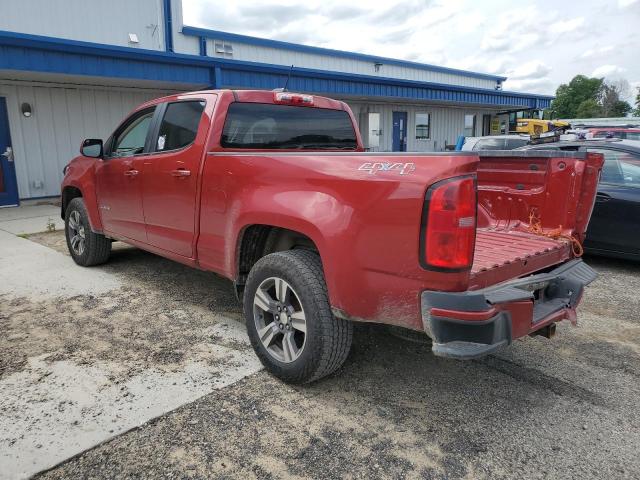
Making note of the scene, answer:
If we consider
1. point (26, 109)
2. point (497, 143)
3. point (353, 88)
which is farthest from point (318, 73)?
point (26, 109)

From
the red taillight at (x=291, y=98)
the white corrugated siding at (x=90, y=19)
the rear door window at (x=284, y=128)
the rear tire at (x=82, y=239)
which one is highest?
the white corrugated siding at (x=90, y=19)

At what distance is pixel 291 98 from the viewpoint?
4195mm

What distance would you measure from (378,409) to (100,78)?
1041 centimetres

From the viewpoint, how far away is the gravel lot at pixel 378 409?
245 cm

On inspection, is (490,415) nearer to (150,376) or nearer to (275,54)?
(150,376)

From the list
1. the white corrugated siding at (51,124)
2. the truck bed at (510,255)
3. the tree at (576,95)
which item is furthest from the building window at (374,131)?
the tree at (576,95)

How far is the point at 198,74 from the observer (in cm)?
1176

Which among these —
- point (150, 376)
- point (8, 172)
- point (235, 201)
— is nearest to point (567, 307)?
point (235, 201)

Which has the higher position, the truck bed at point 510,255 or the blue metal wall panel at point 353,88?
the blue metal wall panel at point 353,88

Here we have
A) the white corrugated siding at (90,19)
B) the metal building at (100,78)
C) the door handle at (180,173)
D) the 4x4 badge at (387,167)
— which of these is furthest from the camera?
the white corrugated siding at (90,19)

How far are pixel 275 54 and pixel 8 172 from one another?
43.8ft

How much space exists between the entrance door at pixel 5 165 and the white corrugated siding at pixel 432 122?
10942mm

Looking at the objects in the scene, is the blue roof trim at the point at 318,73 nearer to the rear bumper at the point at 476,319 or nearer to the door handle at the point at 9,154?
the door handle at the point at 9,154

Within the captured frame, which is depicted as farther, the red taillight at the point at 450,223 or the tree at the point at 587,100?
the tree at the point at 587,100
